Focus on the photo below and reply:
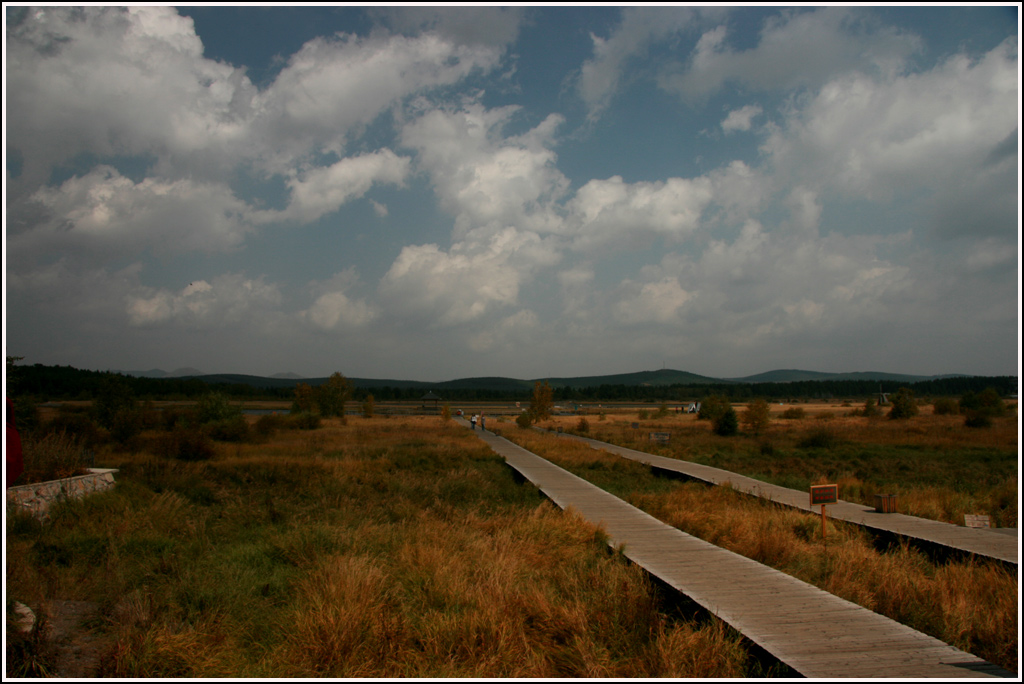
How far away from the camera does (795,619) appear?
5.39 metres

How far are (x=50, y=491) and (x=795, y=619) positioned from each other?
12791mm

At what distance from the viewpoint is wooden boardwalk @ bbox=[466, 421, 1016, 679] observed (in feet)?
14.4

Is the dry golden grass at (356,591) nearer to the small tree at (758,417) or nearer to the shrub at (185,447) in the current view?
the shrub at (185,447)

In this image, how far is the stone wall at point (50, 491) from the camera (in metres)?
10.0

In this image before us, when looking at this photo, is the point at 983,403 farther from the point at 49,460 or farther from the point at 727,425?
the point at 49,460

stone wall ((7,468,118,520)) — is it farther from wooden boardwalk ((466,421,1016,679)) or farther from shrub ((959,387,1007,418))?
shrub ((959,387,1007,418))

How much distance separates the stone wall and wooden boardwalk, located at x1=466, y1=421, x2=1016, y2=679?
1014 centimetres

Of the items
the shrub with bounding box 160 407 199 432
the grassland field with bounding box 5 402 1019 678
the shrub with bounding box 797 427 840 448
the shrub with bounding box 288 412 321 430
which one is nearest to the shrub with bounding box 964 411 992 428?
the shrub with bounding box 797 427 840 448

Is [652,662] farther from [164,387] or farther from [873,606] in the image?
[164,387]

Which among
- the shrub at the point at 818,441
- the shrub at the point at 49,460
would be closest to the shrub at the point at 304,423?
the shrub at the point at 49,460

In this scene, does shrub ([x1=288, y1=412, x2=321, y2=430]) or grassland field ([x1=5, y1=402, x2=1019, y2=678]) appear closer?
grassland field ([x1=5, y1=402, x2=1019, y2=678])

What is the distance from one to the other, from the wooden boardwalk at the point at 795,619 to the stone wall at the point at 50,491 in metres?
10.1

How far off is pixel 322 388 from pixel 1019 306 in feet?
222

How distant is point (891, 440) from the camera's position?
35.9 meters
